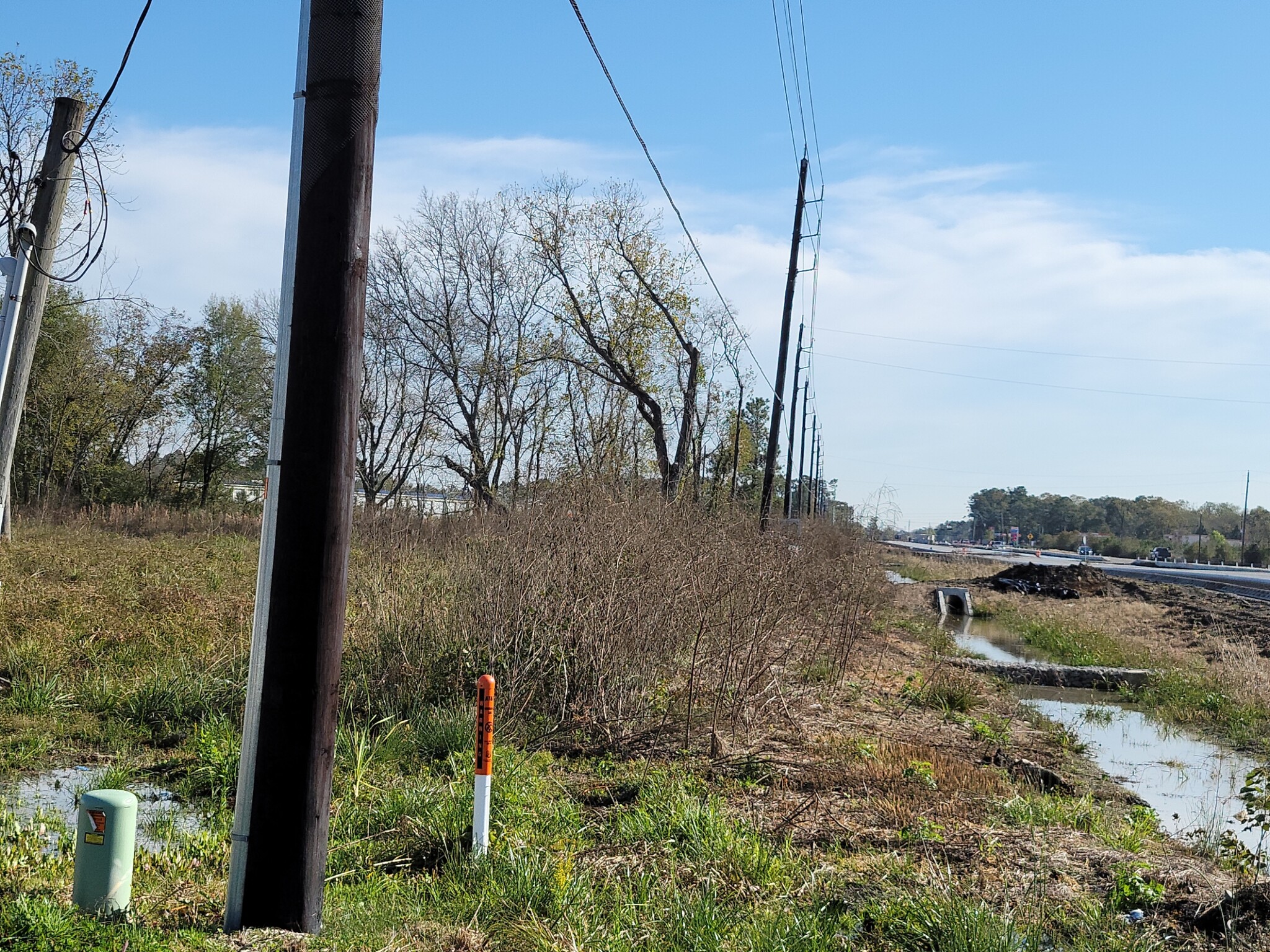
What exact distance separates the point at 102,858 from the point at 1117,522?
535ft

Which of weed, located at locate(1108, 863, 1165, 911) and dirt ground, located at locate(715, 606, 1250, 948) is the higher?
weed, located at locate(1108, 863, 1165, 911)

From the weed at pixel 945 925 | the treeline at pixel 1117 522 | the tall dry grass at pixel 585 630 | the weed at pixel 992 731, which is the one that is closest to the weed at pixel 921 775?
the tall dry grass at pixel 585 630

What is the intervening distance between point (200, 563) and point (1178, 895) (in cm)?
1428

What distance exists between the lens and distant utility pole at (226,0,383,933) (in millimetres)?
4340

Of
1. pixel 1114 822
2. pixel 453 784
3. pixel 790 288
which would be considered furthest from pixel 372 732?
pixel 790 288

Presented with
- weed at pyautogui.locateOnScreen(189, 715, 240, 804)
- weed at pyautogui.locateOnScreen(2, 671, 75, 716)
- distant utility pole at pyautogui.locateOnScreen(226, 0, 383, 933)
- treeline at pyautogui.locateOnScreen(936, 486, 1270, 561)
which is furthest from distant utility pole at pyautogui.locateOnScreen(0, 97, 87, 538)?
treeline at pyautogui.locateOnScreen(936, 486, 1270, 561)

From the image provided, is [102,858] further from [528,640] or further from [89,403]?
[89,403]

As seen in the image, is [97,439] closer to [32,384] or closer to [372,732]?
[32,384]

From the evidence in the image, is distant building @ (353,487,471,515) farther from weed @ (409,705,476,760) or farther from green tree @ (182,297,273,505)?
green tree @ (182,297,273,505)

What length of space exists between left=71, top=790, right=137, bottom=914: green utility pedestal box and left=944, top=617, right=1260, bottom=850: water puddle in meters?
7.42

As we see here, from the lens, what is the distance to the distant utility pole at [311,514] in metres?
4.34

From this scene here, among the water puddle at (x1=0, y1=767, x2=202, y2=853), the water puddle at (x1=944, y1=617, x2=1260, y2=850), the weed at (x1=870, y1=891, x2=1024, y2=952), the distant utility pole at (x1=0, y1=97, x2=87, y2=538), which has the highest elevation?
the distant utility pole at (x1=0, y1=97, x2=87, y2=538)

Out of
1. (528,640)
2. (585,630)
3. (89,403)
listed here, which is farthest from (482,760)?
(89,403)

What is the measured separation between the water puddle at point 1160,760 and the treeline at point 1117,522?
8396cm
